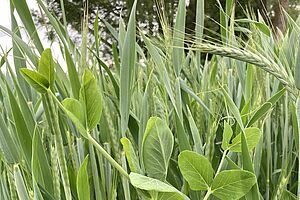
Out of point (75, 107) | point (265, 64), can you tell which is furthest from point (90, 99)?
point (265, 64)

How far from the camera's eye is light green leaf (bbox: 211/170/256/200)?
9.2 inches

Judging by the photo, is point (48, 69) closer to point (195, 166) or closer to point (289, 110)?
point (195, 166)

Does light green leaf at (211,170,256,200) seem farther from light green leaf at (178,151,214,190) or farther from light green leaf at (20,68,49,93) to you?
light green leaf at (20,68,49,93)

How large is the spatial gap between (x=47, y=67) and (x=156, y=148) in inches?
2.8

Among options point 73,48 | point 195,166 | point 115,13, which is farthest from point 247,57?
point 115,13

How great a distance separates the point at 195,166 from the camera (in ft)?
0.75

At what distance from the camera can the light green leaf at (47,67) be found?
21 cm

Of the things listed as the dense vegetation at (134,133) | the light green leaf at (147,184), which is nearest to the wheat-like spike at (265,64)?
the dense vegetation at (134,133)

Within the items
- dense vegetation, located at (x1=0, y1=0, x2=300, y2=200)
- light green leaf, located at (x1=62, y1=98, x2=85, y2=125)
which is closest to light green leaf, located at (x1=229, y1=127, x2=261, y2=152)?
→ dense vegetation, located at (x1=0, y1=0, x2=300, y2=200)

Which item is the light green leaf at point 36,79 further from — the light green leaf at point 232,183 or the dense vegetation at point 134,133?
the light green leaf at point 232,183

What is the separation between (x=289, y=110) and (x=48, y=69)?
26cm

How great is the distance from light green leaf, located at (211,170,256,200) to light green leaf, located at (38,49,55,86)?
0.11 m

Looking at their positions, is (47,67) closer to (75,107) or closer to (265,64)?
(75,107)

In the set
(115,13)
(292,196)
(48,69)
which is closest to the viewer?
(48,69)
